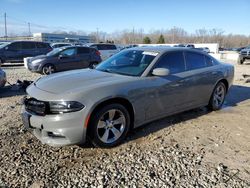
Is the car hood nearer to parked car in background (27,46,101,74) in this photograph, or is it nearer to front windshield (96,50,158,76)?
front windshield (96,50,158,76)

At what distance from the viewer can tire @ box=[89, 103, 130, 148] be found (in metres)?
4.02

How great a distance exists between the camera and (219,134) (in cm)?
493

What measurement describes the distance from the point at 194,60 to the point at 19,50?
1524 centimetres

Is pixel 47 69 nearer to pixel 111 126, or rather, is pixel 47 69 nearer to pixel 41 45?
pixel 41 45

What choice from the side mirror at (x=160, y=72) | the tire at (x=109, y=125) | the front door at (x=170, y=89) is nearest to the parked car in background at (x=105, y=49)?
the front door at (x=170, y=89)

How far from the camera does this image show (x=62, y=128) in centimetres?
376

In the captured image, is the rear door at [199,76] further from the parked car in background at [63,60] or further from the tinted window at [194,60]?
the parked car in background at [63,60]

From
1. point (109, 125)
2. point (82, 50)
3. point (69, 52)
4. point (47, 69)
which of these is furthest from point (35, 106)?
point (82, 50)

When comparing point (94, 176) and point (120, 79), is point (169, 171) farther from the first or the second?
point (120, 79)

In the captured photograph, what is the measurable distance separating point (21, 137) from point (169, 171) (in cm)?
262

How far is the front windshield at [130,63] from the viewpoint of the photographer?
4875 mm

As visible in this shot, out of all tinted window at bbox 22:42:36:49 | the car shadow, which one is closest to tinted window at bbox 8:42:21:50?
tinted window at bbox 22:42:36:49

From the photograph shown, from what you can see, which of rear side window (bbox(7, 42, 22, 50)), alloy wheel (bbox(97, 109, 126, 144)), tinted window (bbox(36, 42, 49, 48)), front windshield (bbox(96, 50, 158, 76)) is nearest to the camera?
alloy wheel (bbox(97, 109, 126, 144))

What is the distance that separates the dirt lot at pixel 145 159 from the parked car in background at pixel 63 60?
Answer: 747cm
